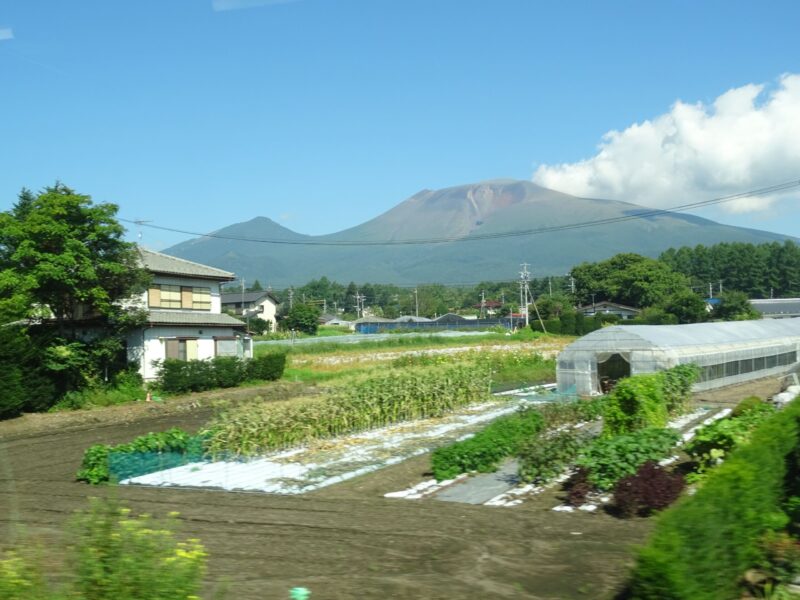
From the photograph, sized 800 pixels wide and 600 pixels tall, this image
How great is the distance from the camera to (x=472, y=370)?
1069 inches

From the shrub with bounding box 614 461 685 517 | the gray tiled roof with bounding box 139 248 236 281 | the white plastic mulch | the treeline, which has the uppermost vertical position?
the treeline

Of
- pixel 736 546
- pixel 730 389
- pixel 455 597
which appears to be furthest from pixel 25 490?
pixel 730 389

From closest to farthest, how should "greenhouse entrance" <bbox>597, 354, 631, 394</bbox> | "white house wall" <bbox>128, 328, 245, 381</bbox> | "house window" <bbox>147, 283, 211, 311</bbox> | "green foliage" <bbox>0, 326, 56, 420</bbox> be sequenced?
"green foliage" <bbox>0, 326, 56, 420</bbox>
"greenhouse entrance" <bbox>597, 354, 631, 394</bbox>
"white house wall" <bbox>128, 328, 245, 381</bbox>
"house window" <bbox>147, 283, 211, 311</bbox>

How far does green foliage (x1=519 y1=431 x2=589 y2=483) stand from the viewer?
13.5 meters

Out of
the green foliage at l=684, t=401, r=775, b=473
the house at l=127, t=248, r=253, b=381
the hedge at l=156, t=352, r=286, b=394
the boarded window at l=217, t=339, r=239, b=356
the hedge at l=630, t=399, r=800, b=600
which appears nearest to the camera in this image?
the hedge at l=630, t=399, r=800, b=600

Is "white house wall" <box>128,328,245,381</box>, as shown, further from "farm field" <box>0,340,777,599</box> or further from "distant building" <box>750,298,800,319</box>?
"distant building" <box>750,298,800,319</box>

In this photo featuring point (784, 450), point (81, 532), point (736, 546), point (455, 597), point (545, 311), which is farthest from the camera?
point (545, 311)

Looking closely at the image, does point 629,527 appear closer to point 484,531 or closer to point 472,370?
point 484,531

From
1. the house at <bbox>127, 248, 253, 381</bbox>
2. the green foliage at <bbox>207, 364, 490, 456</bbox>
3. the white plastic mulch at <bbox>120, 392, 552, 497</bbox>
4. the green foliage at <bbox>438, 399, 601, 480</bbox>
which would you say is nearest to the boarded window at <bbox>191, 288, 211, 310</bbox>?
the house at <bbox>127, 248, 253, 381</bbox>

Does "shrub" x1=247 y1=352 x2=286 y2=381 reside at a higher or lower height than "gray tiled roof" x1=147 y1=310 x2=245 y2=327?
lower

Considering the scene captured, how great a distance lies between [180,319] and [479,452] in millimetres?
26656

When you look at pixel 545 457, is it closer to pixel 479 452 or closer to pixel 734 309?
pixel 479 452

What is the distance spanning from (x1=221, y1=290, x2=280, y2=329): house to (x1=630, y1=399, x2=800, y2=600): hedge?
9371 cm

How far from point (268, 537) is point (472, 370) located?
17.3 metres
